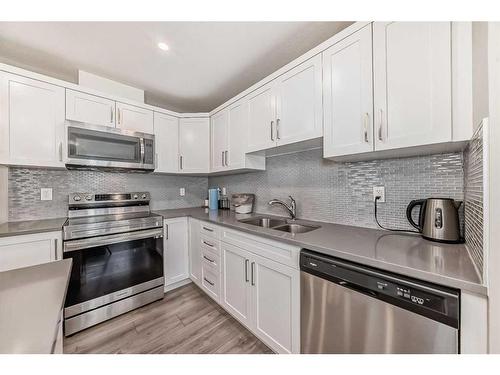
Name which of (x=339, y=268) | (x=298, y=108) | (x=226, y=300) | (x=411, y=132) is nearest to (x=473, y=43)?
(x=411, y=132)

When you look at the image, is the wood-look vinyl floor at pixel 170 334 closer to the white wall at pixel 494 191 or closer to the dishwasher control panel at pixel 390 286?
the dishwasher control panel at pixel 390 286

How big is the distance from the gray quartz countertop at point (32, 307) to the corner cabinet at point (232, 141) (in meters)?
1.59

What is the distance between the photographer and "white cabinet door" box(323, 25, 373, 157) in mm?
1130

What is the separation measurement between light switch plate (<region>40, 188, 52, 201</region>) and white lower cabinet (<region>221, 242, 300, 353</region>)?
182 cm

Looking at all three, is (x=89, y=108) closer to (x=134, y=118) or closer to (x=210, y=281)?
(x=134, y=118)

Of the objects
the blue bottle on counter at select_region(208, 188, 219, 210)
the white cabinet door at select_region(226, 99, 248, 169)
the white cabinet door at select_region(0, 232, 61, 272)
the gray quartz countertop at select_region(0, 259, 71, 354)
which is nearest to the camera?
the gray quartz countertop at select_region(0, 259, 71, 354)

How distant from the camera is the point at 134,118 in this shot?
2.12 meters

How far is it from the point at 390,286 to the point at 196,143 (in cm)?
237

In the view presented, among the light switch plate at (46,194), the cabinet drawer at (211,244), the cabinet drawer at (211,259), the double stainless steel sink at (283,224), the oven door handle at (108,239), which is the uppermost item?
the light switch plate at (46,194)

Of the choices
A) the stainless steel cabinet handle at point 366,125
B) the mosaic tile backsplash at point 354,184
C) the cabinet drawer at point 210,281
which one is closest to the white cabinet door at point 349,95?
the stainless steel cabinet handle at point 366,125

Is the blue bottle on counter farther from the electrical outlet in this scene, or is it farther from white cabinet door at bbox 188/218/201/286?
the electrical outlet

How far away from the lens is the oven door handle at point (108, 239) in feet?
5.10

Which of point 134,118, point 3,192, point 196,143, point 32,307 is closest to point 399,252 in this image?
point 32,307

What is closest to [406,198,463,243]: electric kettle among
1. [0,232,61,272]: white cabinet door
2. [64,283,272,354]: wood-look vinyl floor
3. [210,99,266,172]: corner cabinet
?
[64,283,272,354]: wood-look vinyl floor
